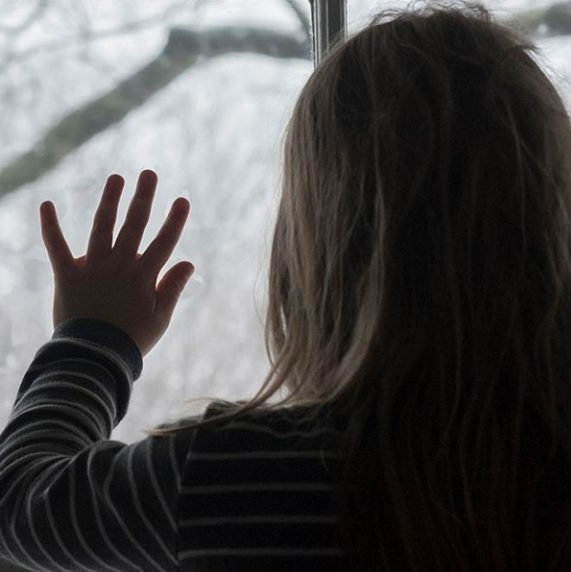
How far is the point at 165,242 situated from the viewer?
100 cm

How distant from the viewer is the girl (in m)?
0.78

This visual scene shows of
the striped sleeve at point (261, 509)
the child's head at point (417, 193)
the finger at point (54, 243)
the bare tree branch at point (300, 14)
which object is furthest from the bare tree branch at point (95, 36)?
the striped sleeve at point (261, 509)

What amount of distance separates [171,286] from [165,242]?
45 millimetres

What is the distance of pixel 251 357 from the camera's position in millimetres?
1316

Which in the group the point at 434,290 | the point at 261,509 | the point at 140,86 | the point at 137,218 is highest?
the point at 140,86

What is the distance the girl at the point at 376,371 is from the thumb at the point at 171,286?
0.13ft

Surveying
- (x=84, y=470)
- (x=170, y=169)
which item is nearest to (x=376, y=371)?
(x=84, y=470)

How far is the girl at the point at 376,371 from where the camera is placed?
0.78 meters

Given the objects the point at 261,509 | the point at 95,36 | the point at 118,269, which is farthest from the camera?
the point at 95,36

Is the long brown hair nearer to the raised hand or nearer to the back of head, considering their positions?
the back of head

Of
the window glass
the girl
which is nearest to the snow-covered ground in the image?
the window glass

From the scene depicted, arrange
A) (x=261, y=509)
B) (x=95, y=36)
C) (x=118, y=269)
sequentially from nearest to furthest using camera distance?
(x=261, y=509) → (x=118, y=269) → (x=95, y=36)

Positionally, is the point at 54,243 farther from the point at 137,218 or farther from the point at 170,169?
the point at 170,169

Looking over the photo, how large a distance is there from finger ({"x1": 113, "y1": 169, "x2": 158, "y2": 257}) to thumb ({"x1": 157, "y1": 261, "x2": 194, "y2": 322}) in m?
0.05
